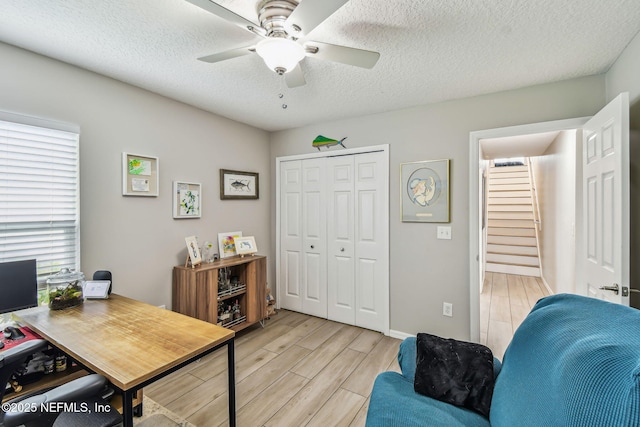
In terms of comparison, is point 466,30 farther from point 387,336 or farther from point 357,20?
point 387,336

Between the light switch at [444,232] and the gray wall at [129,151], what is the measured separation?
7.71 feet

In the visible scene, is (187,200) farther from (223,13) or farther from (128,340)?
(223,13)

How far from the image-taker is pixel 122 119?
2.38 m

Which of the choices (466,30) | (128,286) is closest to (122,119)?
(128,286)

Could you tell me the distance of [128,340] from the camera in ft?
4.51

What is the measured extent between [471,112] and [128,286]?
137 inches

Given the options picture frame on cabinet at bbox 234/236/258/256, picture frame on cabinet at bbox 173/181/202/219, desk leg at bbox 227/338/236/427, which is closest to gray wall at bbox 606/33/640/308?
desk leg at bbox 227/338/236/427

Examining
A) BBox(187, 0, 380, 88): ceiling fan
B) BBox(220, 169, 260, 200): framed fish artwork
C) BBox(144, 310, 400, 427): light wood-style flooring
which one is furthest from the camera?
BBox(220, 169, 260, 200): framed fish artwork

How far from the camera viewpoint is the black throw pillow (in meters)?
1.31

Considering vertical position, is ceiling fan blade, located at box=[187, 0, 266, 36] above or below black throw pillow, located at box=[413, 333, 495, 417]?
above

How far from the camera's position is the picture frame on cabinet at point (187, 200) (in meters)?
2.80

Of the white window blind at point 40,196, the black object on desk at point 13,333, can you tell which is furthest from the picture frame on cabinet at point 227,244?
the black object on desk at point 13,333

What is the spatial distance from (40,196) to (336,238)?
2.66 m

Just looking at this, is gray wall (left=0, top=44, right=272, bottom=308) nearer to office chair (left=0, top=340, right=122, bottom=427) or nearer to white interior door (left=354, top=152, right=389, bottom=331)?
office chair (left=0, top=340, right=122, bottom=427)
